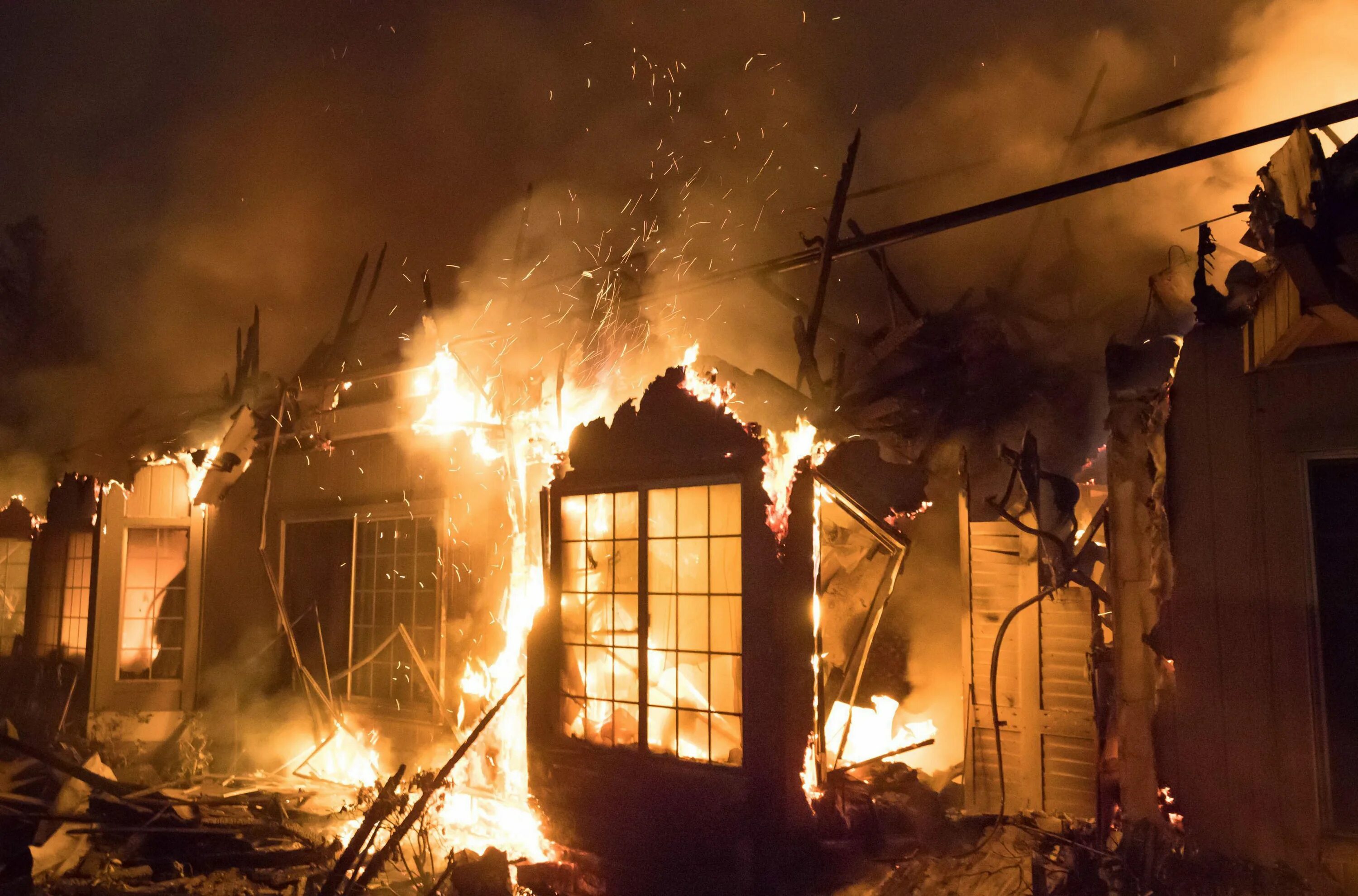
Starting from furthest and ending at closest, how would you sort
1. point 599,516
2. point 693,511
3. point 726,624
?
point 599,516 → point 693,511 → point 726,624

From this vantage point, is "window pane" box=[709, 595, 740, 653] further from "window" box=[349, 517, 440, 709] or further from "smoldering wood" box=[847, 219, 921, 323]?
"window" box=[349, 517, 440, 709]

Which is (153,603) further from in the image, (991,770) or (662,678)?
(991,770)

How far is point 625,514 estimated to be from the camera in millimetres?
7613

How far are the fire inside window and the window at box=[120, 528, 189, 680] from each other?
6844 millimetres

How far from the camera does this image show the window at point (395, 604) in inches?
376

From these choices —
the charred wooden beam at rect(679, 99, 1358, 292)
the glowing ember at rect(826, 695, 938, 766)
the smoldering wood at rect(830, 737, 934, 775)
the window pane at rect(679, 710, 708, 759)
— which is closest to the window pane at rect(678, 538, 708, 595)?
the window pane at rect(679, 710, 708, 759)

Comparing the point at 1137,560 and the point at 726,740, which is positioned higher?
the point at 1137,560

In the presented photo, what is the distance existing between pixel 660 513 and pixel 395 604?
409 centimetres

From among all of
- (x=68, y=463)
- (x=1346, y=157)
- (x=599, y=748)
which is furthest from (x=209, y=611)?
(x=1346, y=157)

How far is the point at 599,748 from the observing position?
748 cm

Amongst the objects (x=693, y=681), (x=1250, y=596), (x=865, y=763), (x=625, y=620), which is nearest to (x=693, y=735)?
(x=693, y=681)

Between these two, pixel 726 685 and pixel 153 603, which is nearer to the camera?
pixel 726 685

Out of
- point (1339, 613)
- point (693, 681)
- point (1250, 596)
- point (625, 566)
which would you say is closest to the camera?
point (1339, 613)

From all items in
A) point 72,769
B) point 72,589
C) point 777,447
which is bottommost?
point 72,769
